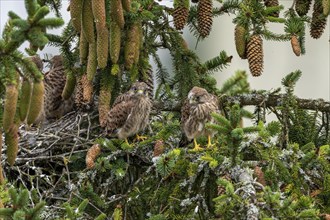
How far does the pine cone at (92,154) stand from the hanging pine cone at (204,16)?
0.81 meters

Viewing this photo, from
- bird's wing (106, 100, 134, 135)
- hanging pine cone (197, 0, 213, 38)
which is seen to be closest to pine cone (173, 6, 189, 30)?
hanging pine cone (197, 0, 213, 38)

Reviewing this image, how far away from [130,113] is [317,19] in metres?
1.27

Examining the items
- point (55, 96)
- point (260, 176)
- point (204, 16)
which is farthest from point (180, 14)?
point (55, 96)

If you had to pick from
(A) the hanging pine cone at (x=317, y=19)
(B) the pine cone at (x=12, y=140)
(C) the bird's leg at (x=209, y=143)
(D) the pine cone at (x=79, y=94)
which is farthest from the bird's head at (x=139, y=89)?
(B) the pine cone at (x=12, y=140)

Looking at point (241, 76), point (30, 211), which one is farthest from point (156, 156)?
point (30, 211)

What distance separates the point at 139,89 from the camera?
5.71 metres

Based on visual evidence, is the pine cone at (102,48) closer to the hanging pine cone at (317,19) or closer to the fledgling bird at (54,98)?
the hanging pine cone at (317,19)

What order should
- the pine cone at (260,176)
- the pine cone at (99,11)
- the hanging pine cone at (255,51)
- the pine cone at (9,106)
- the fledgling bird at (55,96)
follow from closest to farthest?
the pine cone at (9,106)
the pine cone at (99,11)
the pine cone at (260,176)
the hanging pine cone at (255,51)
the fledgling bird at (55,96)

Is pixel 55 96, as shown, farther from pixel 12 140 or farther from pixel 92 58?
pixel 12 140

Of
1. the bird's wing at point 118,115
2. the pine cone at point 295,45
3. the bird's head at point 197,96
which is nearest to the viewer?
the pine cone at point 295,45

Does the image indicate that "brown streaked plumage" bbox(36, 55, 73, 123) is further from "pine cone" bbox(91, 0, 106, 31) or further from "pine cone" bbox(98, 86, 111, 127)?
"pine cone" bbox(91, 0, 106, 31)

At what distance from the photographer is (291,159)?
4.22m

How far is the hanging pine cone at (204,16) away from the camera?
5.15m

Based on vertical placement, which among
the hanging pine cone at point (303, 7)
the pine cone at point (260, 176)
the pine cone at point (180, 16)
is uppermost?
the hanging pine cone at point (303, 7)
